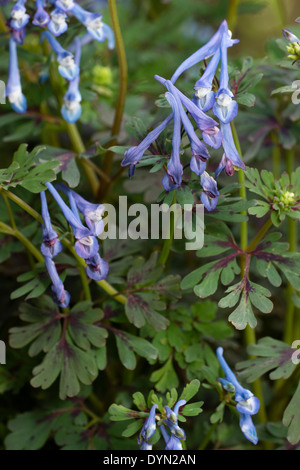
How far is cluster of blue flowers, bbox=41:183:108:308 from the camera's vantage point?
76 centimetres

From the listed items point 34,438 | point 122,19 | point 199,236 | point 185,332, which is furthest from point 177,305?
point 122,19

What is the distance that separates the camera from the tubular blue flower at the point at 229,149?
73cm

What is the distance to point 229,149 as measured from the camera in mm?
729

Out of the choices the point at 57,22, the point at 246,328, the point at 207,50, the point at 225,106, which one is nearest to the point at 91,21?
the point at 57,22

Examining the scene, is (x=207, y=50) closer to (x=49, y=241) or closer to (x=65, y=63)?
(x=65, y=63)

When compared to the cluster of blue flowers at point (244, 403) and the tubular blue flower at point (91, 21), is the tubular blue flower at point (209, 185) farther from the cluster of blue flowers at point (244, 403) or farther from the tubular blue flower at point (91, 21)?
the tubular blue flower at point (91, 21)

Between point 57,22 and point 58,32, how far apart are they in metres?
0.02

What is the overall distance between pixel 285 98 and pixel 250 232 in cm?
32

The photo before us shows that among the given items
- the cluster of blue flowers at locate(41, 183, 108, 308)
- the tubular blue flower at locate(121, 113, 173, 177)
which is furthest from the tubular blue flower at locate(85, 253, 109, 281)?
the tubular blue flower at locate(121, 113, 173, 177)

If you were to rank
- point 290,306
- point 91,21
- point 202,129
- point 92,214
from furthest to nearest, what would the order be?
1. point 290,306
2. point 91,21
3. point 92,214
4. point 202,129

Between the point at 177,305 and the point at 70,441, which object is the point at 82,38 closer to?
the point at 177,305

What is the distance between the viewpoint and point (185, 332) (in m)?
0.96

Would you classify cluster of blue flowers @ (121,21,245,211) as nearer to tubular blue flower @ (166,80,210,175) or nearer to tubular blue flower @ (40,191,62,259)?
tubular blue flower @ (166,80,210,175)

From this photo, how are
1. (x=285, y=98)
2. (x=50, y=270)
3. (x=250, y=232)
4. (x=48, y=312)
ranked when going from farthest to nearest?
(x=250, y=232), (x=285, y=98), (x=48, y=312), (x=50, y=270)
